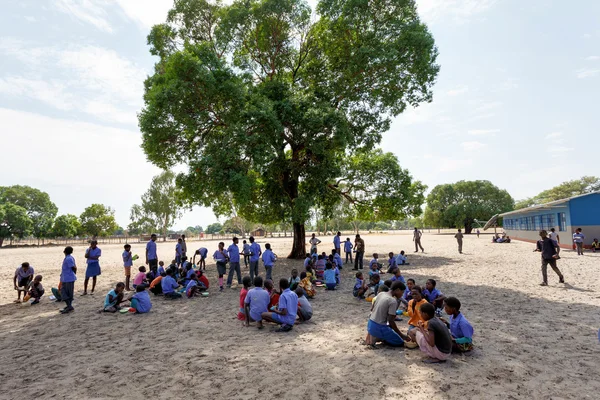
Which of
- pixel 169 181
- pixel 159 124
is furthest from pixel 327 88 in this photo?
pixel 169 181

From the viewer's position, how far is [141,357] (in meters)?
6.49

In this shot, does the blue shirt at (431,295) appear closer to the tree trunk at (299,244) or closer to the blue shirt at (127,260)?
the blue shirt at (127,260)

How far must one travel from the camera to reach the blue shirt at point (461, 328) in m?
6.19

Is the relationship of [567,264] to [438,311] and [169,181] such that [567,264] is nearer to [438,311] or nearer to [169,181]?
[438,311]

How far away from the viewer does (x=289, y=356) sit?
251 inches

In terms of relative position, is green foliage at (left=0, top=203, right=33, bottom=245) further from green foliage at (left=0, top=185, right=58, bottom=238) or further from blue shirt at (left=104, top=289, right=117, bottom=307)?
blue shirt at (left=104, top=289, right=117, bottom=307)

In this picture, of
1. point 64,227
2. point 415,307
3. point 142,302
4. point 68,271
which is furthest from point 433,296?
point 64,227

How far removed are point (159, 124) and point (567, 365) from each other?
1836 centimetres

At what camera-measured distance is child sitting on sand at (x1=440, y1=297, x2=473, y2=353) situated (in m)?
6.11

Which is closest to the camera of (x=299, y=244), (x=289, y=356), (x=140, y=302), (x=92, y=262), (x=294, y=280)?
(x=289, y=356)

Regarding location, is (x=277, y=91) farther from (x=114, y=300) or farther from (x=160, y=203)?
(x=160, y=203)

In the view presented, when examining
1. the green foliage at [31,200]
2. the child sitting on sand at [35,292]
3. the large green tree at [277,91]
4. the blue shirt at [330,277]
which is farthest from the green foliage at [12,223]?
the blue shirt at [330,277]

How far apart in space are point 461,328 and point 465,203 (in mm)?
74851

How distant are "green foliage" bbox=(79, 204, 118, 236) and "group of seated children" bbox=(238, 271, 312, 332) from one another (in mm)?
83570
